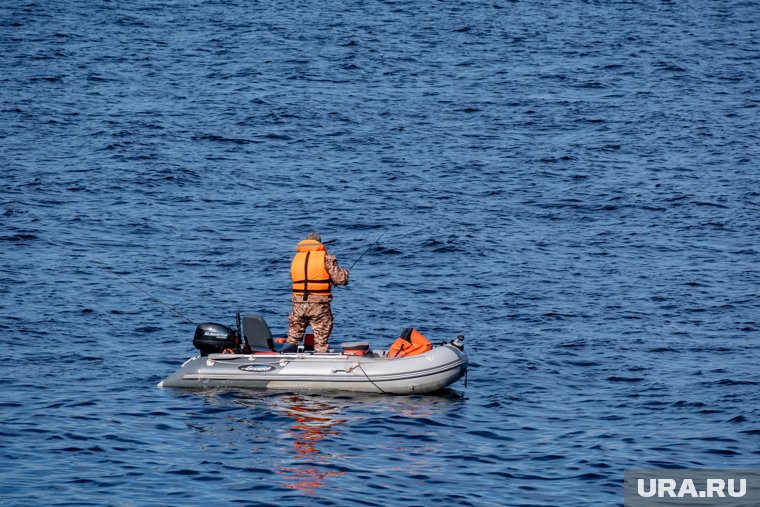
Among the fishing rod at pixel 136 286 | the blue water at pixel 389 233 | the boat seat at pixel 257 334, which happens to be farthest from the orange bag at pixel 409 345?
the fishing rod at pixel 136 286

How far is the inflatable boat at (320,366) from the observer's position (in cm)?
1534

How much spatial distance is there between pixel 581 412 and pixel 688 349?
3.90 meters

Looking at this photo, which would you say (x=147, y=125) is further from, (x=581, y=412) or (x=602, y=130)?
(x=581, y=412)

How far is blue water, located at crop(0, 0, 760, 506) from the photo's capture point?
13.5 meters

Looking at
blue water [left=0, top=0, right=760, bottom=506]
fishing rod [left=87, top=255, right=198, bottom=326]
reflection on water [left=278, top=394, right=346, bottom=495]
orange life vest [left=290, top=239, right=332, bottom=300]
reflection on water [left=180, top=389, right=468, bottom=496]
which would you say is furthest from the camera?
fishing rod [left=87, top=255, right=198, bottom=326]

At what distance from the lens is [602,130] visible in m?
33.4

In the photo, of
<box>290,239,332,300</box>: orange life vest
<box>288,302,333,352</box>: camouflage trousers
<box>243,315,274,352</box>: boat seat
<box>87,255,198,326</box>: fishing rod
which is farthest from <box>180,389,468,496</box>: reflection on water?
<box>87,255,198,326</box>: fishing rod

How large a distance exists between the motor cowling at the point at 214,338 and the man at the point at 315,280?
978 mm

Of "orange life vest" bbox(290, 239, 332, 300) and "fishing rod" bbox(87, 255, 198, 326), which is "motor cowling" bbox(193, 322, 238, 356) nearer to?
"orange life vest" bbox(290, 239, 332, 300)

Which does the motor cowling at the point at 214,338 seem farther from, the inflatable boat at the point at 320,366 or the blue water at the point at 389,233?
the blue water at the point at 389,233

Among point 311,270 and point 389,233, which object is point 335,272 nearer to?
point 311,270

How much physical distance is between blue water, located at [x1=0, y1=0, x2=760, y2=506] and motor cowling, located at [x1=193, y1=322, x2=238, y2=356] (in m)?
0.80

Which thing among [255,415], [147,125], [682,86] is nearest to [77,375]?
[255,415]

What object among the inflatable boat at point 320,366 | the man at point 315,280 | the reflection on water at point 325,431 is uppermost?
the man at point 315,280
